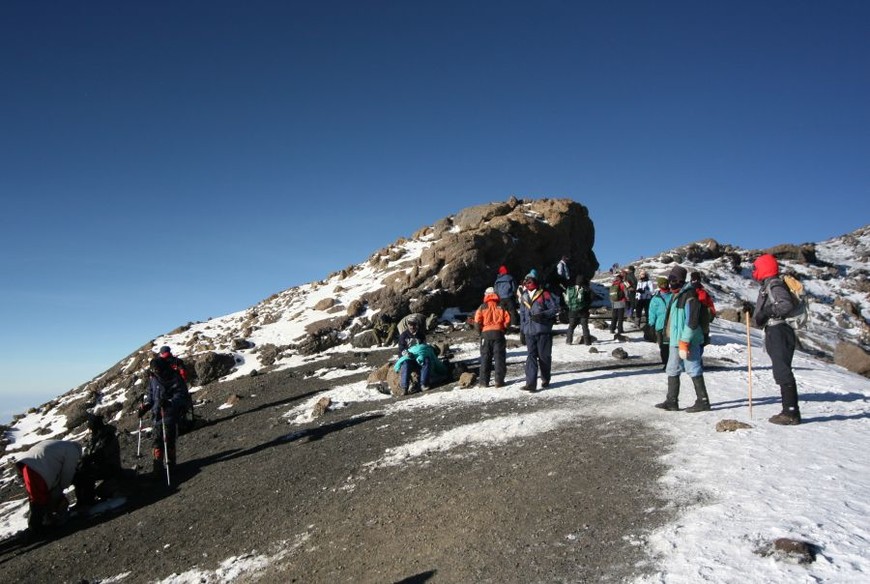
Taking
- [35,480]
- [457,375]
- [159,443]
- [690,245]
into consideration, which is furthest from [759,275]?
[690,245]

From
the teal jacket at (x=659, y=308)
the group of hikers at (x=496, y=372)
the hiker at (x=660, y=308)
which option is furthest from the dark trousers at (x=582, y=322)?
the teal jacket at (x=659, y=308)

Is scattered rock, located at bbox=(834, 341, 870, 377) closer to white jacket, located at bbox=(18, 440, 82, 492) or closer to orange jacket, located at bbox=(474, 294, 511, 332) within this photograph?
orange jacket, located at bbox=(474, 294, 511, 332)

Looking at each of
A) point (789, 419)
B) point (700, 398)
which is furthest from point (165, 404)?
point (789, 419)

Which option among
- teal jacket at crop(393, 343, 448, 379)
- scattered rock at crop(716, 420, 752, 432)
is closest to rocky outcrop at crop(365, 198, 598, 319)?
teal jacket at crop(393, 343, 448, 379)

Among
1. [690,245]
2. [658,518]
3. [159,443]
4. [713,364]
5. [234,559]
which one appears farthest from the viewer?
[690,245]

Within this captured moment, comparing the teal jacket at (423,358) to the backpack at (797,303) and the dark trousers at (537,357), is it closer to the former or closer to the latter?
the dark trousers at (537,357)

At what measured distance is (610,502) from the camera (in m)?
6.18

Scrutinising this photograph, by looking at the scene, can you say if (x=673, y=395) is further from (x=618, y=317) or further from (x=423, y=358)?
(x=618, y=317)

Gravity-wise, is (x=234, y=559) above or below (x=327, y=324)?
below

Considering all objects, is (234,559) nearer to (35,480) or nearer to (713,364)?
(35,480)

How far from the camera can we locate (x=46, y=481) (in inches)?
368

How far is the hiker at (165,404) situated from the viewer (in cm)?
1122

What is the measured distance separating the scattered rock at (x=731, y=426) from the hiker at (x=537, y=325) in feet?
14.0

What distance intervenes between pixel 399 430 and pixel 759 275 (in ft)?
24.8
